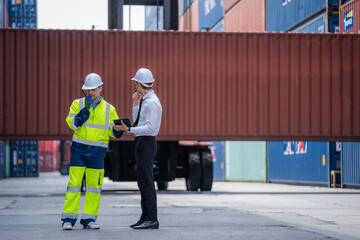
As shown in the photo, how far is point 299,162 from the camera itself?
79.4 feet

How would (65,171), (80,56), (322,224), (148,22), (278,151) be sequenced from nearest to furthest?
(322,224) → (80,56) → (278,151) → (65,171) → (148,22)

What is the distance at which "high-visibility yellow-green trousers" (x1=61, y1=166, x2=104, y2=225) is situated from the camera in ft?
24.3

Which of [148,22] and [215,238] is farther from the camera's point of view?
[148,22]

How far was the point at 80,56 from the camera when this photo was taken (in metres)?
18.1

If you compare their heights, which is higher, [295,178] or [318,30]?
[318,30]

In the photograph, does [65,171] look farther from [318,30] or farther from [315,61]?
[315,61]

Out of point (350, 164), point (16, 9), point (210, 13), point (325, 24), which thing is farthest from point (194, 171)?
point (16, 9)

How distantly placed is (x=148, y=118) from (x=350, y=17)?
1431cm

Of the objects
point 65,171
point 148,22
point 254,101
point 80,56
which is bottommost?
point 65,171

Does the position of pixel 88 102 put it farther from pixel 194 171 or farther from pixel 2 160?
pixel 2 160

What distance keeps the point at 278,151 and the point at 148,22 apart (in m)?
33.4

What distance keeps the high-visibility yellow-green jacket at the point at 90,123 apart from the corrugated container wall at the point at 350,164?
1376cm

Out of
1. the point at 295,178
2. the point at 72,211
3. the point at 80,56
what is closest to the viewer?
the point at 72,211

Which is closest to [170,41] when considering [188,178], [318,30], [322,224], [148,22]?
[188,178]
